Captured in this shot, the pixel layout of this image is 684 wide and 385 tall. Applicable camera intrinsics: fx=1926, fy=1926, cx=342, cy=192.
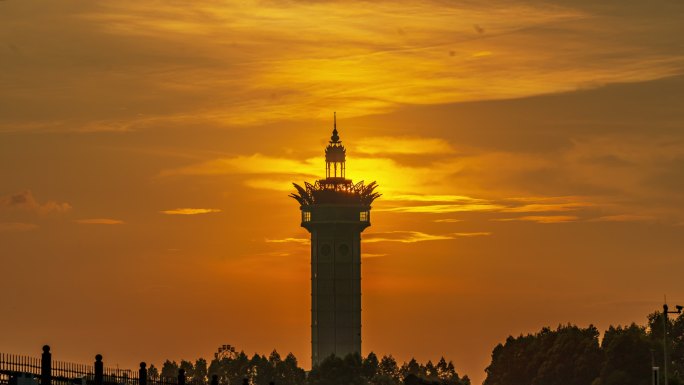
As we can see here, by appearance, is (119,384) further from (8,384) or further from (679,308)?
(679,308)

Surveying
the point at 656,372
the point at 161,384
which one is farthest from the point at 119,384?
the point at 656,372

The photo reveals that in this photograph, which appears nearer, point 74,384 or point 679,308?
point 74,384

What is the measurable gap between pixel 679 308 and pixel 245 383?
4088 cm

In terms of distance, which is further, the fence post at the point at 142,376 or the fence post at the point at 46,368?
the fence post at the point at 142,376

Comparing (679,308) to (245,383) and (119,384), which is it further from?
(119,384)

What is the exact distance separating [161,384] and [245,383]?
1826cm

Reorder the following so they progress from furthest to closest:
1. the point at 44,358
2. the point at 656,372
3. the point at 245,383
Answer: the point at 656,372, the point at 245,383, the point at 44,358

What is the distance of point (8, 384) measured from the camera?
118375 mm

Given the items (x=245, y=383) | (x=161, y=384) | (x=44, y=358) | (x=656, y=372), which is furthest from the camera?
(x=656, y=372)

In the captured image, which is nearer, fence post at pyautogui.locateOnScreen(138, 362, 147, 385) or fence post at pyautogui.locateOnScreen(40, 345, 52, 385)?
fence post at pyautogui.locateOnScreen(40, 345, 52, 385)

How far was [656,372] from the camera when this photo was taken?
16212 centimetres

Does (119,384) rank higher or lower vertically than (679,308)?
lower

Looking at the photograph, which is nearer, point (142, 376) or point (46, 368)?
point (46, 368)

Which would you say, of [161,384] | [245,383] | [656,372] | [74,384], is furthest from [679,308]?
[74,384]
